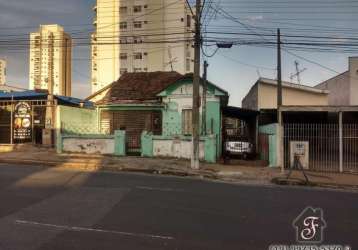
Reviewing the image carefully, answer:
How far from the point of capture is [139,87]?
95.7ft

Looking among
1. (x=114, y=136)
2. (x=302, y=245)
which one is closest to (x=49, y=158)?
(x=114, y=136)

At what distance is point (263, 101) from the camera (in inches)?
1506

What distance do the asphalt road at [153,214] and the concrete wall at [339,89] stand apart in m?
25.4

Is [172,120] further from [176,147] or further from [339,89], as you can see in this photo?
[339,89]

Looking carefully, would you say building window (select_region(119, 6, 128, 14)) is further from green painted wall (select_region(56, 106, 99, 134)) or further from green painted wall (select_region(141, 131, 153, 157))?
green painted wall (select_region(141, 131, 153, 157))

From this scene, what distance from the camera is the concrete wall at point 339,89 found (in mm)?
38516

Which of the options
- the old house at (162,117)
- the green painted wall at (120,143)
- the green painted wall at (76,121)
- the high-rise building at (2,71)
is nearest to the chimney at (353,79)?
the old house at (162,117)

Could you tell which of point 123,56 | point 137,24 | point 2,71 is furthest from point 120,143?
point 137,24

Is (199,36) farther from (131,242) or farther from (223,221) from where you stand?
(131,242)

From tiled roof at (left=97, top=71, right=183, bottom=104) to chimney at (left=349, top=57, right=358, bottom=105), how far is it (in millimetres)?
15037

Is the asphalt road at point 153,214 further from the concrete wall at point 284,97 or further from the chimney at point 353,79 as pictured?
the chimney at point 353,79

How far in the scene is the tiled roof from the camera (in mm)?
27709

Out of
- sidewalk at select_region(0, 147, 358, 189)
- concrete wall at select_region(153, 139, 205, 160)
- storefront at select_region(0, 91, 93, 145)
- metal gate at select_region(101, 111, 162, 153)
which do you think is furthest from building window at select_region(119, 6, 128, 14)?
concrete wall at select_region(153, 139, 205, 160)

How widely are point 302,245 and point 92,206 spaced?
15.7ft
